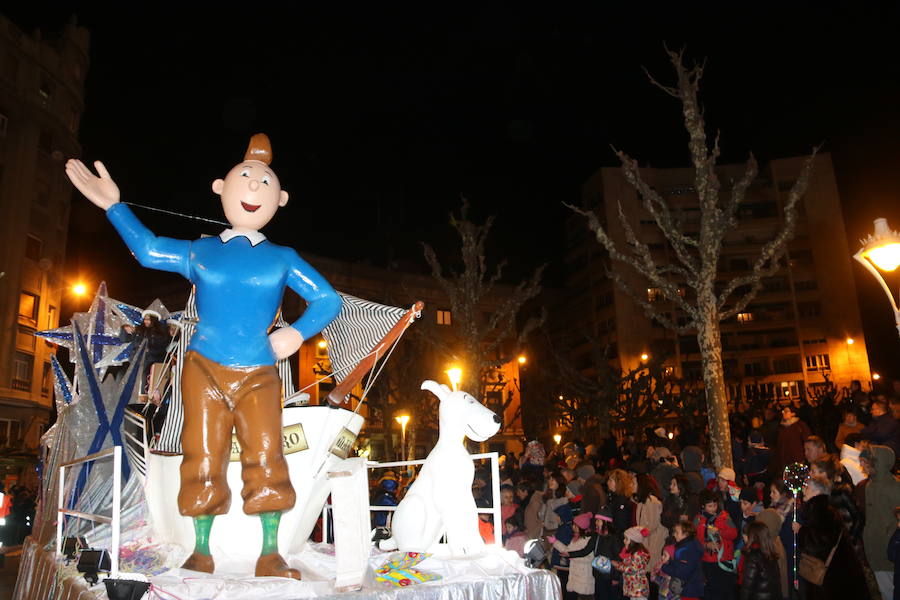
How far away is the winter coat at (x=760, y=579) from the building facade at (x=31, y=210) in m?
27.1

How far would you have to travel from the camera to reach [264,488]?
165 inches

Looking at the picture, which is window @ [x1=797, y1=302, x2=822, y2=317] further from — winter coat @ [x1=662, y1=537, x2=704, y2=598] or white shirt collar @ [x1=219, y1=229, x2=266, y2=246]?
white shirt collar @ [x1=219, y1=229, x2=266, y2=246]

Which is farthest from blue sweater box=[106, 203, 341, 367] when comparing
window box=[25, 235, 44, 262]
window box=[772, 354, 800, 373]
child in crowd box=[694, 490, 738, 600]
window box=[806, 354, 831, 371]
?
window box=[772, 354, 800, 373]

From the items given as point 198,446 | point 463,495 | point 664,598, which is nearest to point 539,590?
point 463,495

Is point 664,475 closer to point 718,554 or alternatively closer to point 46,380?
point 718,554

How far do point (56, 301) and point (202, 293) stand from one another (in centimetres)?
3068

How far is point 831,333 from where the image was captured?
47.2m

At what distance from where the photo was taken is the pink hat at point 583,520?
783 cm

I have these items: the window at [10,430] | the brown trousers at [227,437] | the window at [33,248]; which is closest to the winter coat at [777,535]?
the brown trousers at [227,437]

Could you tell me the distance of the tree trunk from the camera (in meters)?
10.4

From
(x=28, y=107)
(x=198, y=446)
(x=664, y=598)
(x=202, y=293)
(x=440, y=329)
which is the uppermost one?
(x=28, y=107)

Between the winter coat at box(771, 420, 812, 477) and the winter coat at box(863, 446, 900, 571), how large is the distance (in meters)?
2.72

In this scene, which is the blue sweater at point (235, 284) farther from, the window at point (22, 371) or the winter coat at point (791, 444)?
the window at point (22, 371)

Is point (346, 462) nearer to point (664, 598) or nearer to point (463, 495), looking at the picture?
point (463, 495)
